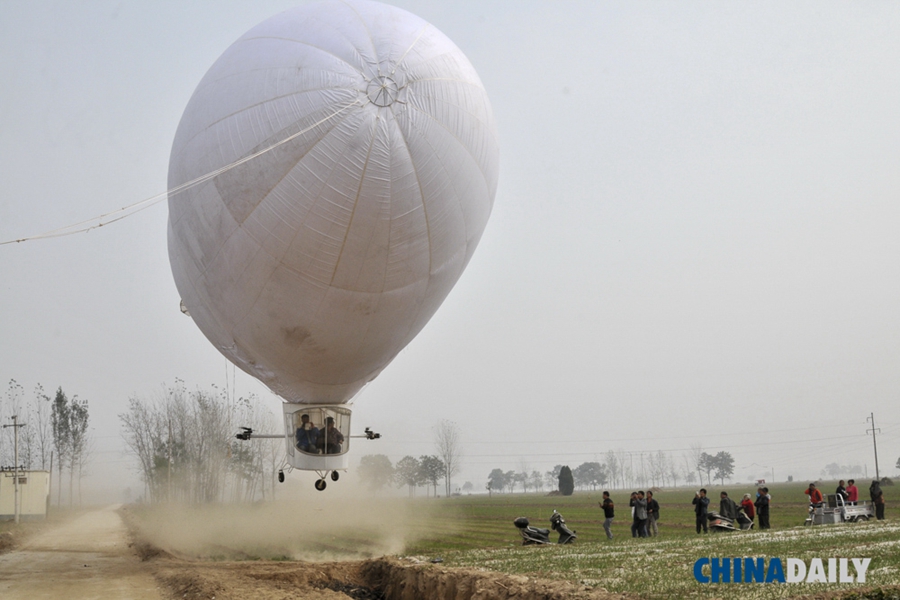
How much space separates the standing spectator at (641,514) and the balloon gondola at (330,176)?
42.6 ft

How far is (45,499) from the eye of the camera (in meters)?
63.7

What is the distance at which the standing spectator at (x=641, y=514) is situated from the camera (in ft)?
80.2

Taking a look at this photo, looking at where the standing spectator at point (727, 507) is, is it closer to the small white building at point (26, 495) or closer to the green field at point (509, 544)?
the green field at point (509, 544)

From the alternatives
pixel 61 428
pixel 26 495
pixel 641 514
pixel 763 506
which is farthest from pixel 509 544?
pixel 61 428

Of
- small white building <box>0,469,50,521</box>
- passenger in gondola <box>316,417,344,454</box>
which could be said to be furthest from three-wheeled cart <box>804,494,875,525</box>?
small white building <box>0,469,50,521</box>

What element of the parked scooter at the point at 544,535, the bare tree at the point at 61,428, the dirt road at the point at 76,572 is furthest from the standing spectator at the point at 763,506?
the bare tree at the point at 61,428

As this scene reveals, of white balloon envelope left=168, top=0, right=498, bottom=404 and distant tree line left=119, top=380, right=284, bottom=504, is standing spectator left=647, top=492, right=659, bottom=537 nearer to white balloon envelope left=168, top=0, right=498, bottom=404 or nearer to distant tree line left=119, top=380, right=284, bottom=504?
white balloon envelope left=168, top=0, right=498, bottom=404

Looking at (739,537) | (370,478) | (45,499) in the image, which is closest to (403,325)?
(739,537)

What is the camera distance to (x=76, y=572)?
22.2 meters

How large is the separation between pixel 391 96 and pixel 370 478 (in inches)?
1050

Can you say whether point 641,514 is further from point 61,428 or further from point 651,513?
point 61,428

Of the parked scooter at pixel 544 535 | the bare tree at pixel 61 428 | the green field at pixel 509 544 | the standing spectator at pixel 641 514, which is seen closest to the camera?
the green field at pixel 509 544

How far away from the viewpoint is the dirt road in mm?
17250

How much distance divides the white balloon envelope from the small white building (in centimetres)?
5677
